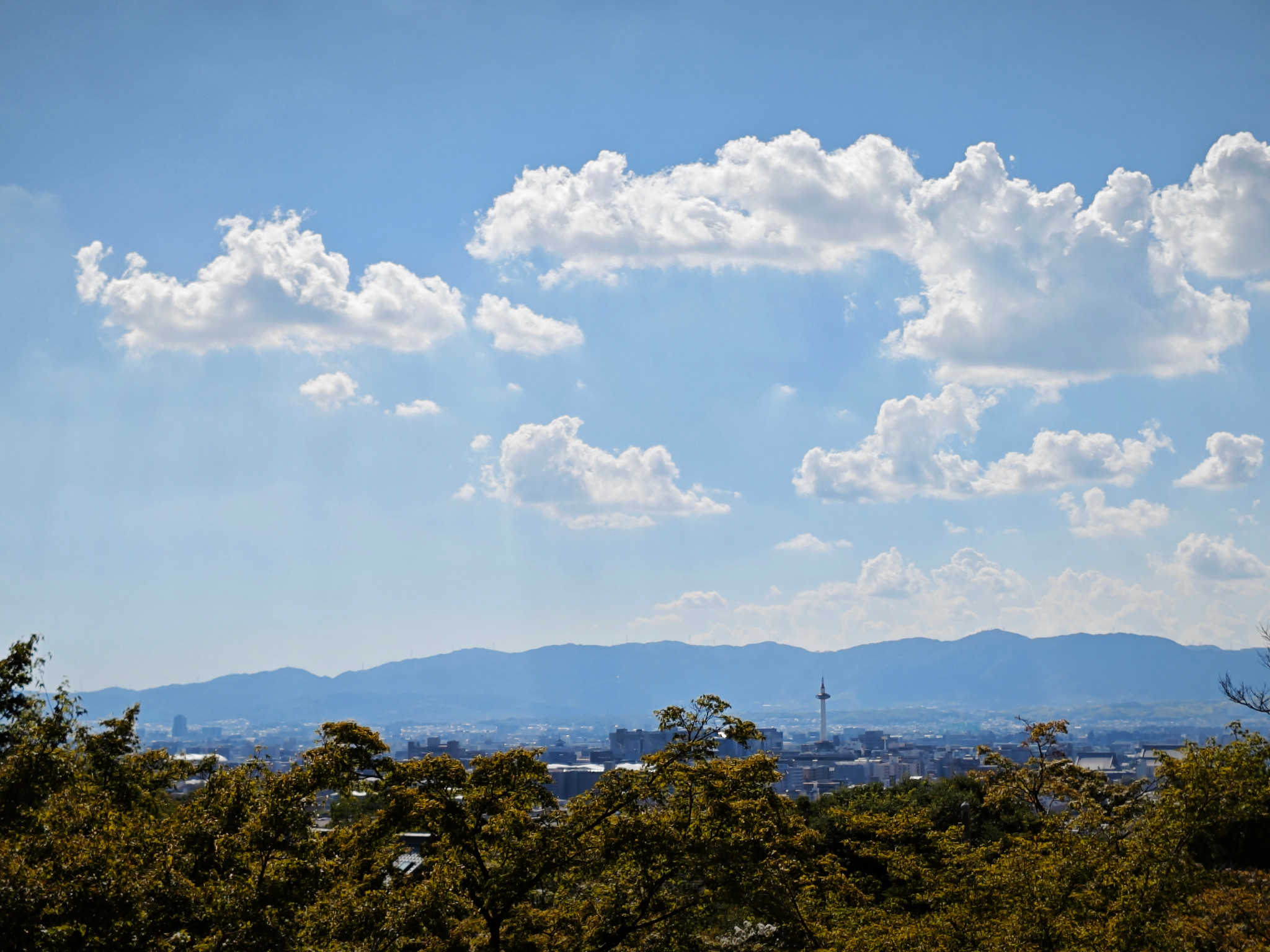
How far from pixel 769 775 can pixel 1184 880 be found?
25.0ft

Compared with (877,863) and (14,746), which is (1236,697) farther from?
(14,746)

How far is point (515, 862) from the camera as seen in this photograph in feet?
47.4

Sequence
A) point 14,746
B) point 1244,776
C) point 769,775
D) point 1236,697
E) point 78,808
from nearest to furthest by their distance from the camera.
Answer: point 78,808, point 14,746, point 769,775, point 1244,776, point 1236,697

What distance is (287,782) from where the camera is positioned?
12922mm

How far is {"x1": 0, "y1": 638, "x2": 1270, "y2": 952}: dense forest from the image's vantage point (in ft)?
35.4

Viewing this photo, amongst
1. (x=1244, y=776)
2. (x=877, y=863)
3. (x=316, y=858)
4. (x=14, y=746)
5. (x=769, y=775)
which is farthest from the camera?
(x=877, y=863)

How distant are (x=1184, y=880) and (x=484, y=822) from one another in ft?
40.0

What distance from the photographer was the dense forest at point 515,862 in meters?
10.8

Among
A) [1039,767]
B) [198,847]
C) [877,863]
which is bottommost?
[877,863]

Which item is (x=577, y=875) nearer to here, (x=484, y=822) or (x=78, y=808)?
(x=484, y=822)

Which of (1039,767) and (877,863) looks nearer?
(1039,767)

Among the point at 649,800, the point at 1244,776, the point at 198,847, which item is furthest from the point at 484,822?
the point at 1244,776

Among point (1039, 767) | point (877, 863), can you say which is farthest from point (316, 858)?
point (877, 863)

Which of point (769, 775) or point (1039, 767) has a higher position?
point (769, 775)
